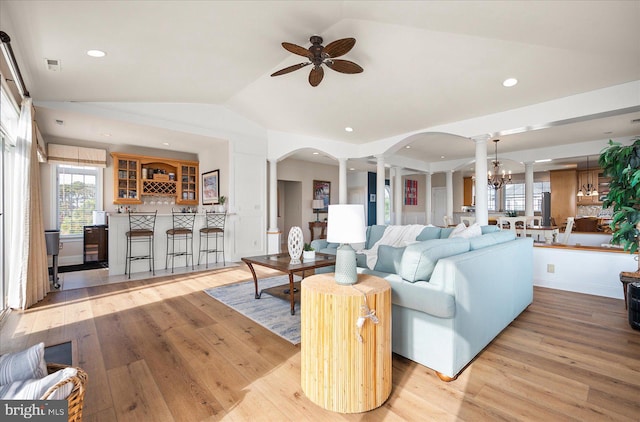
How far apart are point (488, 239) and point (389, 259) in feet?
3.83

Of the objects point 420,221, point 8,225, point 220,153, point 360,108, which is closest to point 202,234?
point 220,153

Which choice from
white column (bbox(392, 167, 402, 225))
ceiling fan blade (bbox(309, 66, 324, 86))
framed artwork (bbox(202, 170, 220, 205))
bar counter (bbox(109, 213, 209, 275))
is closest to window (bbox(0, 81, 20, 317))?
bar counter (bbox(109, 213, 209, 275))

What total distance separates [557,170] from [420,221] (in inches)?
186

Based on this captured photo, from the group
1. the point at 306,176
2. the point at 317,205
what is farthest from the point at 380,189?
the point at 306,176

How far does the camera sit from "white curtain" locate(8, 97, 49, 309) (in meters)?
3.30

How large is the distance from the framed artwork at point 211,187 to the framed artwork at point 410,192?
767 centimetres

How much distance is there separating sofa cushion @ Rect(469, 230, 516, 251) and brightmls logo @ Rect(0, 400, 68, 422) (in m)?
2.72

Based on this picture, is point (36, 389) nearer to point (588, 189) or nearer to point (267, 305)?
point (267, 305)

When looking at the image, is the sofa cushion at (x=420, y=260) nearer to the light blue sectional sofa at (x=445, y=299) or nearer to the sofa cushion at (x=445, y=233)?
the light blue sectional sofa at (x=445, y=299)

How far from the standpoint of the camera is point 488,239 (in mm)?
2801

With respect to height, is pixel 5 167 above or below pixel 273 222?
above

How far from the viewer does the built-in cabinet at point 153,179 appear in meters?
6.55

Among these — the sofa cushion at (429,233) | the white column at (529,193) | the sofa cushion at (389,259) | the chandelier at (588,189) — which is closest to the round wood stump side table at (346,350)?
the sofa cushion at (389,259)

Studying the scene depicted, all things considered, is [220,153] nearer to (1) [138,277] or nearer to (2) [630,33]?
(1) [138,277]
